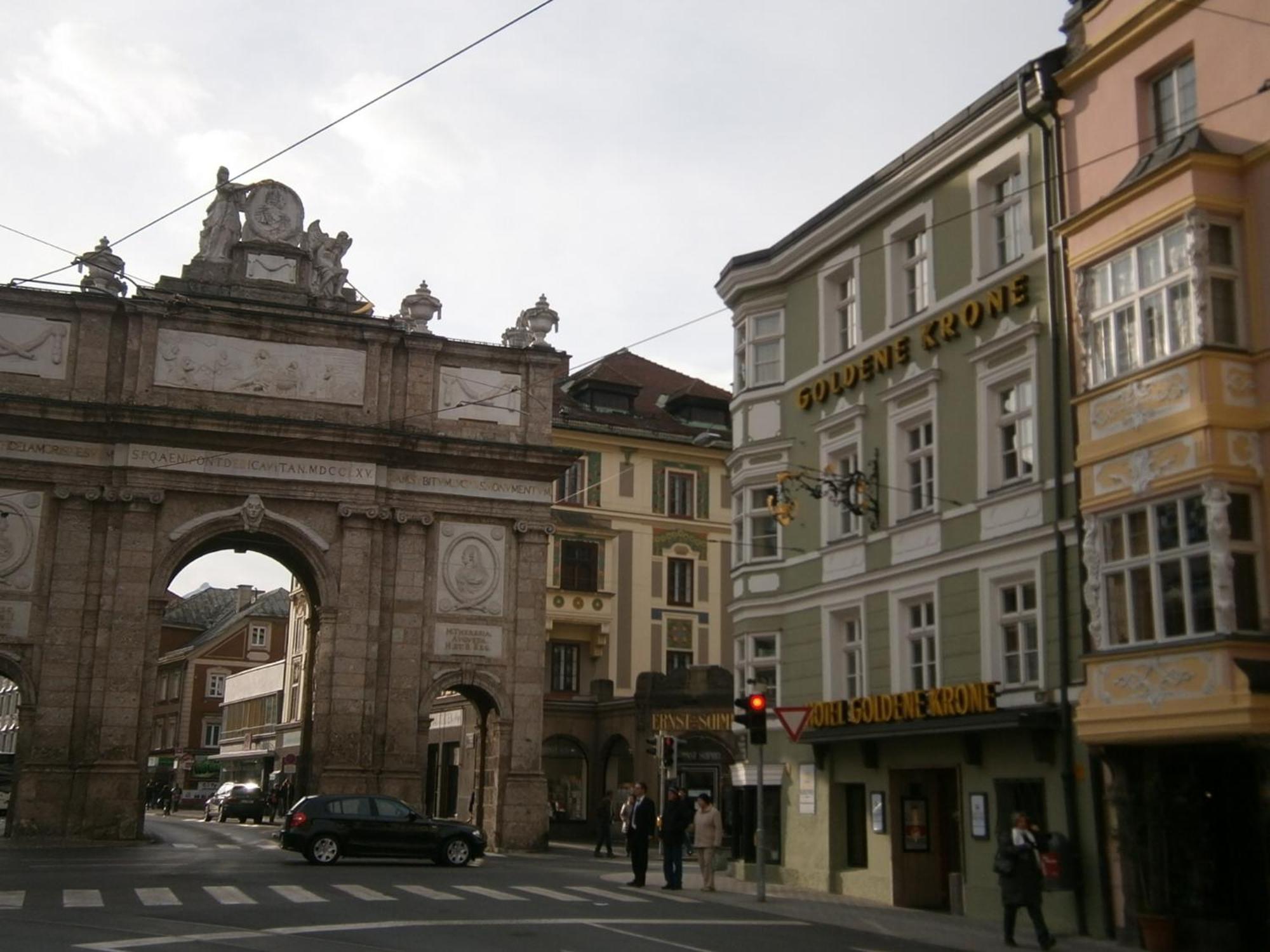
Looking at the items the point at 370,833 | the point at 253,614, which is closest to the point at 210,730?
the point at 253,614

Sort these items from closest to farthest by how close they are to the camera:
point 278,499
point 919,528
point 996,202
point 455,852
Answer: point 996,202, point 919,528, point 455,852, point 278,499

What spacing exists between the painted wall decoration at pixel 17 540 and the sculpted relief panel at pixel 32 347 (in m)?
3.34

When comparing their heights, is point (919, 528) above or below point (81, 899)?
above

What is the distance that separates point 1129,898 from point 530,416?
29.0 meters

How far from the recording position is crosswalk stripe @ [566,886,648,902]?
23.2 m

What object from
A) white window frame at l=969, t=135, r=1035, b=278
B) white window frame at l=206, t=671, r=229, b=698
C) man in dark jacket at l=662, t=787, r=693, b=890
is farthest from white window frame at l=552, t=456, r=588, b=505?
white window frame at l=206, t=671, r=229, b=698

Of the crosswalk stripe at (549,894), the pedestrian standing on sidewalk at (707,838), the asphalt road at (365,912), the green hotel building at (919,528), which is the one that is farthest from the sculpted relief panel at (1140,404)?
the pedestrian standing on sidewalk at (707,838)

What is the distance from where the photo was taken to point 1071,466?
21.0 m

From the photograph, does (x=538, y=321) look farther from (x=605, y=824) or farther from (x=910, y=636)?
(x=910, y=636)

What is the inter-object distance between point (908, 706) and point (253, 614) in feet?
275

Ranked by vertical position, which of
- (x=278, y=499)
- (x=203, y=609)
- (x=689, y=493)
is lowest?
(x=278, y=499)

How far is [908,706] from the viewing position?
23953 mm

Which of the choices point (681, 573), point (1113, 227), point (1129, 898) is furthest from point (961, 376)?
point (681, 573)

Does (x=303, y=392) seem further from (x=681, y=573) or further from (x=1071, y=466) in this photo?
(x=1071, y=466)
